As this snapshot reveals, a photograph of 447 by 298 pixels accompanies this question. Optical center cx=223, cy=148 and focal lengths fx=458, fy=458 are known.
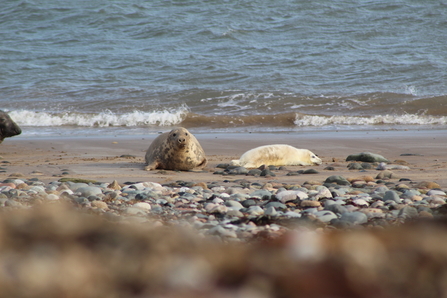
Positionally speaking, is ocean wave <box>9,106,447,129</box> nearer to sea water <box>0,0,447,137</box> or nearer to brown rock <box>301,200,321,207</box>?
sea water <box>0,0,447,137</box>

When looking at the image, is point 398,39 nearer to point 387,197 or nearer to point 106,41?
point 106,41

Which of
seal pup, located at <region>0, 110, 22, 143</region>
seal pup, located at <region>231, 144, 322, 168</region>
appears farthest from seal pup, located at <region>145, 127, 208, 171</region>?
seal pup, located at <region>0, 110, 22, 143</region>

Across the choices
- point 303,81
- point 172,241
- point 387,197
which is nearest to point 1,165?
point 387,197

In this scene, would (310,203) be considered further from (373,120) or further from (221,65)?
(221,65)

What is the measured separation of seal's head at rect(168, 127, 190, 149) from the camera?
5977 millimetres

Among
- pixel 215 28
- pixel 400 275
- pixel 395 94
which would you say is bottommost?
pixel 395 94

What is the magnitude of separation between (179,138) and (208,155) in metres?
1.83

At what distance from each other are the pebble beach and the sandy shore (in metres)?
0.02

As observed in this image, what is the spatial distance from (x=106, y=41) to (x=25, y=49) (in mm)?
3859

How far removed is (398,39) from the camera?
67.1 feet

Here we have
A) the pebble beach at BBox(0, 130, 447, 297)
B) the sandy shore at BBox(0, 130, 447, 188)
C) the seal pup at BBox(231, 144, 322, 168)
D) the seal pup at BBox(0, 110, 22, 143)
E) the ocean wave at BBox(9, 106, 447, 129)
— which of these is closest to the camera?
the pebble beach at BBox(0, 130, 447, 297)

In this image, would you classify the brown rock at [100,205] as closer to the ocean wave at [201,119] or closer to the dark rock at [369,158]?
the dark rock at [369,158]

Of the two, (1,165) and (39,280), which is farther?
(1,165)

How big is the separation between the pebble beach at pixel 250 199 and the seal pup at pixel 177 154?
24 cm
